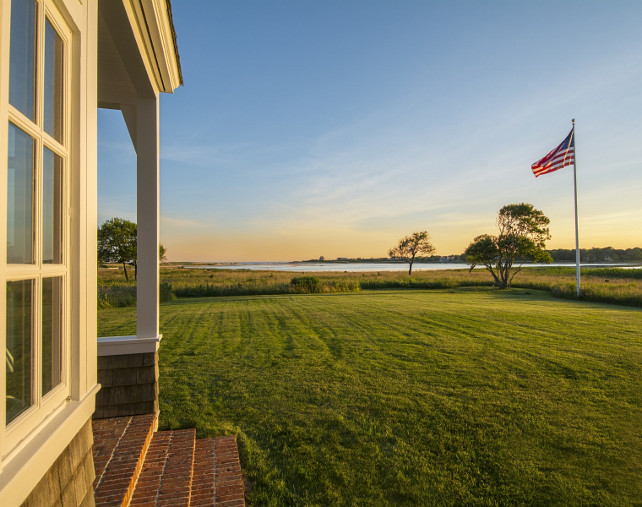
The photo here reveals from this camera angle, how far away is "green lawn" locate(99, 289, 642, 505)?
2740 mm

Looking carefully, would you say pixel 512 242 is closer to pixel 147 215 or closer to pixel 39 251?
pixel 147 215

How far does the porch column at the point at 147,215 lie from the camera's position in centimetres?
321

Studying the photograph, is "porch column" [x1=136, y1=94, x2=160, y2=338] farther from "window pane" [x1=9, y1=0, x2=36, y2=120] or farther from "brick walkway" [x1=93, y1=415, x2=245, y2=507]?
"window pane" [x1=9, y1=0, x2=36, y2=120]

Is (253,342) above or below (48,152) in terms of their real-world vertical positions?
below

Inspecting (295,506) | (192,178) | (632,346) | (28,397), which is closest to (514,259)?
(632,346)

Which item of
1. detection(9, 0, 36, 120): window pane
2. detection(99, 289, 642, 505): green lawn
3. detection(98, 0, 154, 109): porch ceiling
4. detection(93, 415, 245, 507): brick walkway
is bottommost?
detection(99, 289, 642, 505): green lawn

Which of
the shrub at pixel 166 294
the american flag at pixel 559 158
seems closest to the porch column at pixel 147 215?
the shrub at pixel 166 294

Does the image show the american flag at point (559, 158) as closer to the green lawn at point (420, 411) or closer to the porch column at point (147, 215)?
A: the green lawn at point (420, 411)

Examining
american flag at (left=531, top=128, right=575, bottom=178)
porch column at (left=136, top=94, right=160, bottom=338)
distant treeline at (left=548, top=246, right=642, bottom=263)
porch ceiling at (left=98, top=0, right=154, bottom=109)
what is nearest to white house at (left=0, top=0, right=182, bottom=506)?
porch ceiling at (left=98, top=0, right=154, bottom=109)

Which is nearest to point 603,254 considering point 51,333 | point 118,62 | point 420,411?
point 420,411

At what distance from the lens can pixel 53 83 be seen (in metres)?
1.25

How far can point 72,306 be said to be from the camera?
139 cm

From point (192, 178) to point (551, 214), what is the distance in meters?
24.7

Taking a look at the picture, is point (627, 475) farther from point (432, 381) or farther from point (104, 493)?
point (104, 493)
